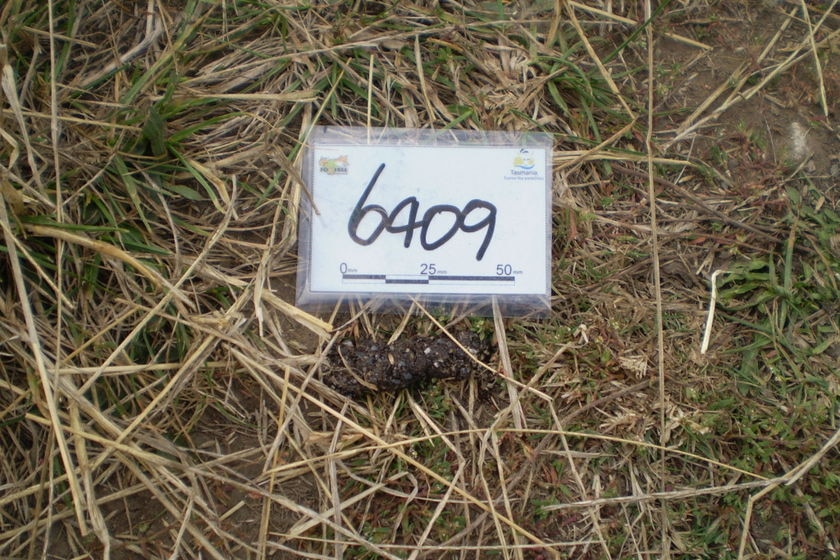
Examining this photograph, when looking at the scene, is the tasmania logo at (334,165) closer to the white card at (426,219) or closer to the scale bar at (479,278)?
the white card at (426,219)

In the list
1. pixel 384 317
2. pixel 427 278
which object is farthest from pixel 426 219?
pixel 384 317

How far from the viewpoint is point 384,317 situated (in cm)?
156

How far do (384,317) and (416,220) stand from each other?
0.73 ft

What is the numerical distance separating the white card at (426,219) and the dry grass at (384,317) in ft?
0.19

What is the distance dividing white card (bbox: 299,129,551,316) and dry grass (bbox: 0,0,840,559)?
0.06 meters

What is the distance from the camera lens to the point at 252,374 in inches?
58.0

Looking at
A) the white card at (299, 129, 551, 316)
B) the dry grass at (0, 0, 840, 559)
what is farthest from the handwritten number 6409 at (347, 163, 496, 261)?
the dry grass at (0, 0, 840, 559)

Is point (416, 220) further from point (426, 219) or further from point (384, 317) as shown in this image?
point (384, 317)

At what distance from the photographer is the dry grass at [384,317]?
1435 millimetres

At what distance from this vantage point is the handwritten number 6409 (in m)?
1.56

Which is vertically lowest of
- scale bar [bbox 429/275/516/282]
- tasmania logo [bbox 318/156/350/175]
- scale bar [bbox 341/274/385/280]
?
scale bar [bbox 429/275/516/282]

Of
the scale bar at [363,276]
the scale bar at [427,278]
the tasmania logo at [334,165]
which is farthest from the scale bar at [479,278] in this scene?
the tasmania logo at [334,165]

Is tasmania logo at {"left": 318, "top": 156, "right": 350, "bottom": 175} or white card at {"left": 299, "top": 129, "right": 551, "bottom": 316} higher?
tasmania logo at {"left": 318, "top": 156, "right": 350, "bottom": 175}

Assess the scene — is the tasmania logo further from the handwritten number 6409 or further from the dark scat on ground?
the dark scat on ground
